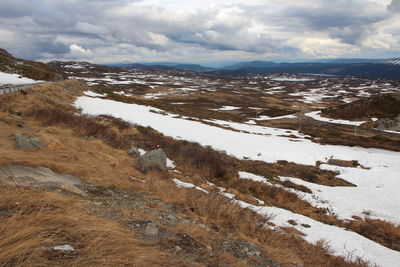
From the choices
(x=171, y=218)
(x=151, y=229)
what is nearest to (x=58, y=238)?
(x=151, y=229)

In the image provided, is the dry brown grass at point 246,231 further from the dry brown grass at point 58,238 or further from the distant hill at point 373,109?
the distant hill at point 373,109

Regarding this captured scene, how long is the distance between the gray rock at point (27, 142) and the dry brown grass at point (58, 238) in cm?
491

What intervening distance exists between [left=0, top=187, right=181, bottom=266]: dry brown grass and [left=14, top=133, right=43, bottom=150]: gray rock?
4.91 m

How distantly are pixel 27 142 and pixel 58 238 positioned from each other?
7.00 meters

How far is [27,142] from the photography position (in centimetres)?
884

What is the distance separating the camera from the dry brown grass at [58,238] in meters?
2.82

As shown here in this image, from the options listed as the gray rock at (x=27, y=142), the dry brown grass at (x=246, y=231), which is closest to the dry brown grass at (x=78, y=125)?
the gray rock at (x=27, y=142)

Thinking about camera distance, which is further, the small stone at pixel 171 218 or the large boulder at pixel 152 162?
the large boulder at pixel 152 162

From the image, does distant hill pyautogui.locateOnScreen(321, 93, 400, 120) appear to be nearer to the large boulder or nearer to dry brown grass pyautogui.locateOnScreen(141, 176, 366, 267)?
the large boulder

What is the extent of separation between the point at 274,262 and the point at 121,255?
3.00 meters

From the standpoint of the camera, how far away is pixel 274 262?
4820 millimetres

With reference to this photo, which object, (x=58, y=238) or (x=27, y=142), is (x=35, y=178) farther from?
(x=27, y=142)

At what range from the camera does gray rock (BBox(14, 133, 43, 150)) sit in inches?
338

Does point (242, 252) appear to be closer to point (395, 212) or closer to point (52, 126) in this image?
point (52, 126)
